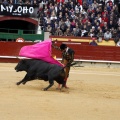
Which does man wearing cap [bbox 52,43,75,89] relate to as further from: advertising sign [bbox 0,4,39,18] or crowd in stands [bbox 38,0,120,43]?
advertising sign [bbox 0,4,39,18]

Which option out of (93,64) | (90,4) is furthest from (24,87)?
(90,4)

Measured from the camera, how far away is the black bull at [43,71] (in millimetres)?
10891

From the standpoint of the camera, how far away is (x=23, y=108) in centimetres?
855

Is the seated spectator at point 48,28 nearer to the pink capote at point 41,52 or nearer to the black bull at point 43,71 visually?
the pink capote at point 41,52

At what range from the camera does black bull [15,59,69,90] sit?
429 inches

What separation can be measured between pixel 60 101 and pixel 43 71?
155cm

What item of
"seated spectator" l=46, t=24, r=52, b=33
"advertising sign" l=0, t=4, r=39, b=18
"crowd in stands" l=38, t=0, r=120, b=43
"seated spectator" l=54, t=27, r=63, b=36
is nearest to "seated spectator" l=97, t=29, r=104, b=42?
"crowd in stands" l=38, t=0, r=120, b=43

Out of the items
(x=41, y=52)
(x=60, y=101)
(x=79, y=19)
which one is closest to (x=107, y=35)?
(x=79, y=19)

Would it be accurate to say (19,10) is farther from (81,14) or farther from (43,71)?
(43,71)

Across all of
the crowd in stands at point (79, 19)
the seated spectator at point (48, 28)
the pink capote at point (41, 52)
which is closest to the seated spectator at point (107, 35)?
the crowd in stands at point (79, 19)

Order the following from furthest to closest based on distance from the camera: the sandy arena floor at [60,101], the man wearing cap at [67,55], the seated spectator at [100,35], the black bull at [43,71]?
the seated spectator at [100,35] → the man wearing cap at [67,55] → the black bull at [43,71] → the sandy arena floor at [60,101]

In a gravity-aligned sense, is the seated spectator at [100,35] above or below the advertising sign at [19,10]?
below

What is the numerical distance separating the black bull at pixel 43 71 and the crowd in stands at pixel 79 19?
30.8ft

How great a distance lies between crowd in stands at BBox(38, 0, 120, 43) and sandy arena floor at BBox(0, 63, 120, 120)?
24.2 ft
